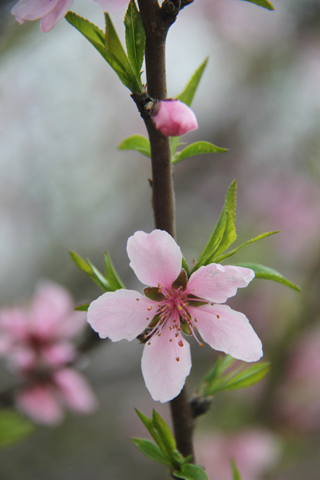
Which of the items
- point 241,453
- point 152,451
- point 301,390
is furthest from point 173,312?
point 301,390

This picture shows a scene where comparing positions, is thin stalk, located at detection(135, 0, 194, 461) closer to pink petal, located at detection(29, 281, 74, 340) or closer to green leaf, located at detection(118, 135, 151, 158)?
green leaf, located at detection(118, 135, 151, 158)

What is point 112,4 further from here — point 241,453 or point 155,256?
point 241,453

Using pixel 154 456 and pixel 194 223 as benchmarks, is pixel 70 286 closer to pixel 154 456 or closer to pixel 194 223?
pixel 194 223

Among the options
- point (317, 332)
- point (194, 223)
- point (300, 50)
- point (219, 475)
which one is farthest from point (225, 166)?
point (219, 475)

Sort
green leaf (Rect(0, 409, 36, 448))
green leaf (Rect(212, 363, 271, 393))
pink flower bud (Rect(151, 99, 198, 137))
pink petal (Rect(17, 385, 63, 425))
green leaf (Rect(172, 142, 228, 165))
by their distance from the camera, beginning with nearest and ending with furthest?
pink flower bud (Rect(151, 99, 198, 137)) < green leaf (Rect(172, 142, 228, 165)) < green leaf (Rect(212, 363, 271, 393)) < green leaf (Rect(0, 409, 36, 448)) < pink petal (Rect(17, 385, 63, 425))

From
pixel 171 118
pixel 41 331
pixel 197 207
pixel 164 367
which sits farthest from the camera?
pixel 197 207

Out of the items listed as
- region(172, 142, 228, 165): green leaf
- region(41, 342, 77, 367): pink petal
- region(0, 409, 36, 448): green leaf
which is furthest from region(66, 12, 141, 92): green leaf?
region(41, 342, 77, 367): pink petal

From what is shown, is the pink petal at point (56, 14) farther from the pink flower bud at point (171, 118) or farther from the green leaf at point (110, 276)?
the green leaf at point (110, 276)
